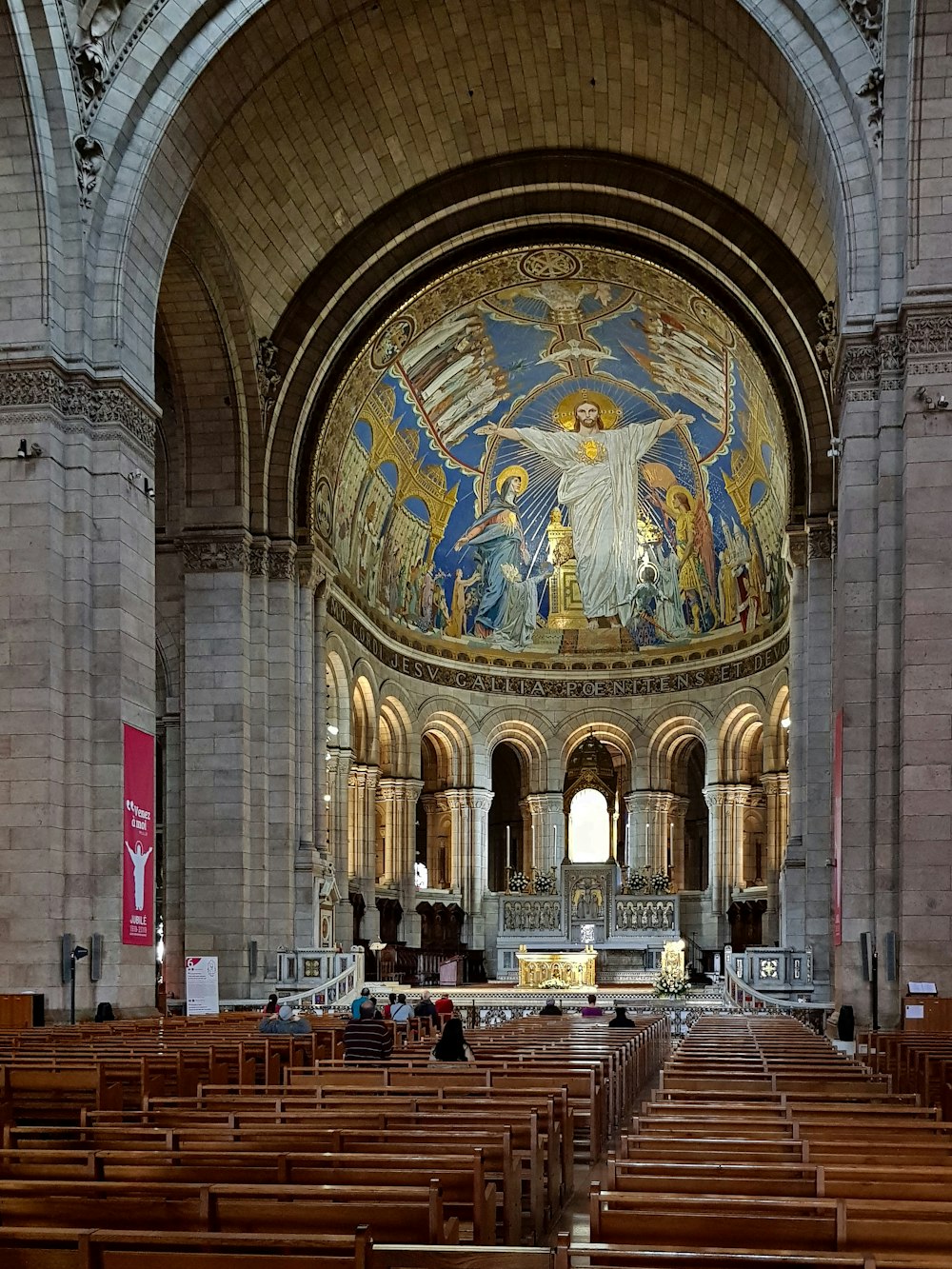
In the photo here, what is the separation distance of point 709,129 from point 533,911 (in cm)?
2285

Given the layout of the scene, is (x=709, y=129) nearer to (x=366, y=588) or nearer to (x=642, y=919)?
(x=366, y=588)

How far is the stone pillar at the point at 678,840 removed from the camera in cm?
4696

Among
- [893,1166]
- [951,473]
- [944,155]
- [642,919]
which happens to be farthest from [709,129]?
[893,1166]

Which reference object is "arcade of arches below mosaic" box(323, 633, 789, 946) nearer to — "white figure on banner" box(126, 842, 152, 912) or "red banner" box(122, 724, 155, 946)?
"red banner" box(122, 724, 155, 946)

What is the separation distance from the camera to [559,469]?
44875mm

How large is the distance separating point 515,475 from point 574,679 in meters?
6.85

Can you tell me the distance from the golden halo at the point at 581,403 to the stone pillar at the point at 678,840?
11.9m

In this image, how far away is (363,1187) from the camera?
Answer: 16.3 ft

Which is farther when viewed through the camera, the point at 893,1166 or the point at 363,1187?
the point at 893,1166

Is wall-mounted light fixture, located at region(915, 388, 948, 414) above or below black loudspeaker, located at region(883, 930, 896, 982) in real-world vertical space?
above

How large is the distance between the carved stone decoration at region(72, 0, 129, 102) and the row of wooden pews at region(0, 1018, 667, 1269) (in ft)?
49.9

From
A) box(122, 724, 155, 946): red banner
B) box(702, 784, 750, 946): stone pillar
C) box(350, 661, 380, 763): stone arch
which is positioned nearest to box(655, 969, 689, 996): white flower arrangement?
box(702, 784, 750, 946): stone pillar

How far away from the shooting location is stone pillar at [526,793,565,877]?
47.6m

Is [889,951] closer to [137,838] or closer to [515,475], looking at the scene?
[137,838]
